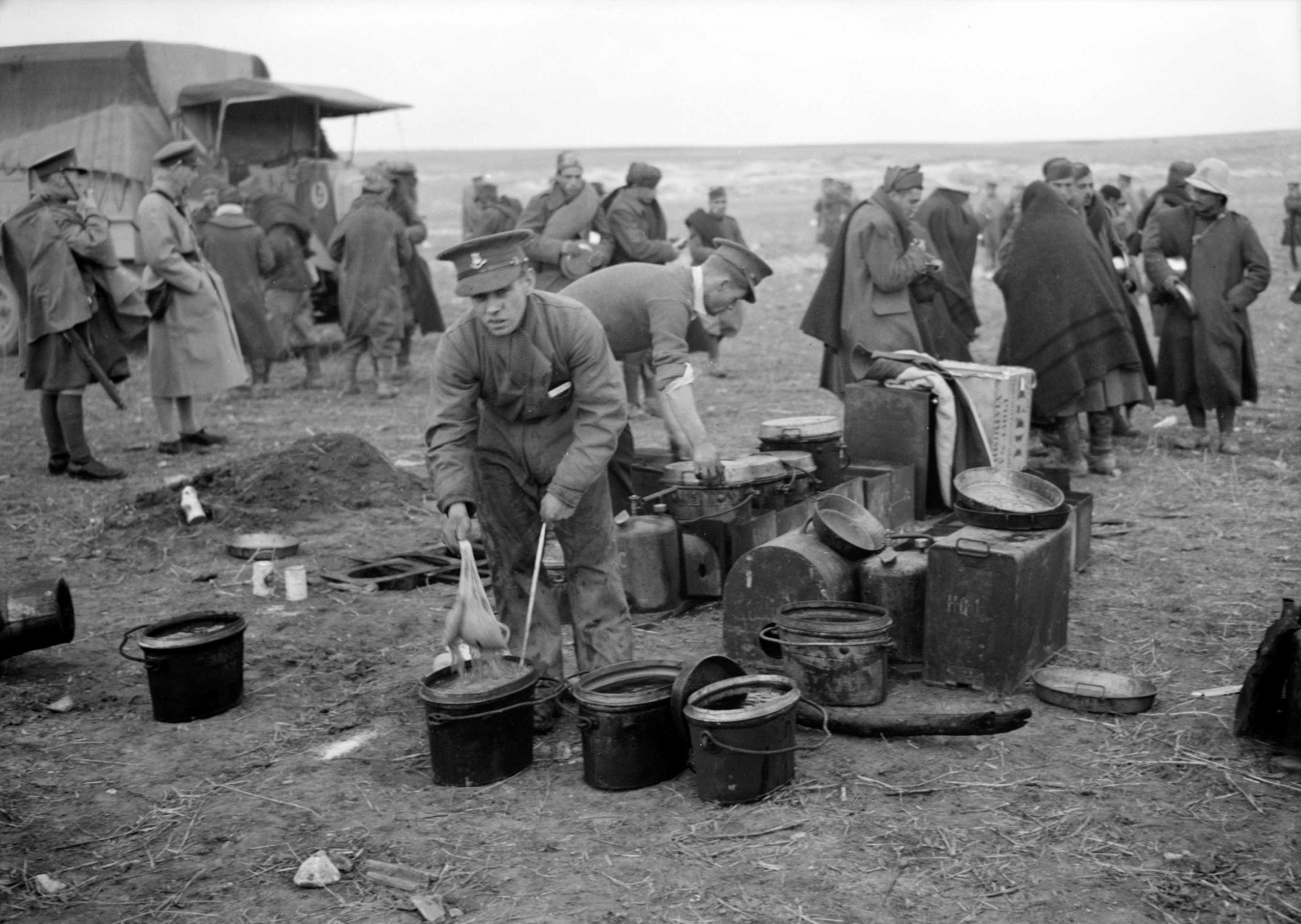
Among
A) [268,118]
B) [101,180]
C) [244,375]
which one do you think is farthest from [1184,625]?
[268,118]

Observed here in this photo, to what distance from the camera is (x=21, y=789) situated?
15.1ft

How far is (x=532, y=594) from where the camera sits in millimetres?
4996

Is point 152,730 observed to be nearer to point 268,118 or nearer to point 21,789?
point 21,789

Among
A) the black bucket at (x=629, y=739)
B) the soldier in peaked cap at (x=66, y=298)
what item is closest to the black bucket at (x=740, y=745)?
the black bucket at (x=629, y=739)

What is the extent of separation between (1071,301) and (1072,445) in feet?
3.33

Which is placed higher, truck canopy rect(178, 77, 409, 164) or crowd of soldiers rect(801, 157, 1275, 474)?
truck canopy rect(178, 77, 409, 164)

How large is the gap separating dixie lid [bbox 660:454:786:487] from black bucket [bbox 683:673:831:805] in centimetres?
209

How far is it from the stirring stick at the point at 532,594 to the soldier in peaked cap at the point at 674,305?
1172 millimetres

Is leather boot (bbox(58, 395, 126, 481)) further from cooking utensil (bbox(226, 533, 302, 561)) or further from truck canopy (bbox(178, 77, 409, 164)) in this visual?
truck canopy (bbox(178, 77, 409, 164))

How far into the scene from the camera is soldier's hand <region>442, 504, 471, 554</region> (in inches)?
185

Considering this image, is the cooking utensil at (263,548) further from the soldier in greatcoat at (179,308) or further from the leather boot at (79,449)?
the soldier in greatcoat at (179,308)

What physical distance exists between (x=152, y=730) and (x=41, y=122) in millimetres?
12360

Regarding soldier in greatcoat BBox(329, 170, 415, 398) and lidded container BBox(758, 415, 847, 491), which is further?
soldier in greatcoat BBox(329, 170, 415, 398)

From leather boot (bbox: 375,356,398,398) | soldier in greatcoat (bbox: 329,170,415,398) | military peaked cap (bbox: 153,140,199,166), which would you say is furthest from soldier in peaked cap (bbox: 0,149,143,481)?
leather boot (bbox: 375,356,398,398)
